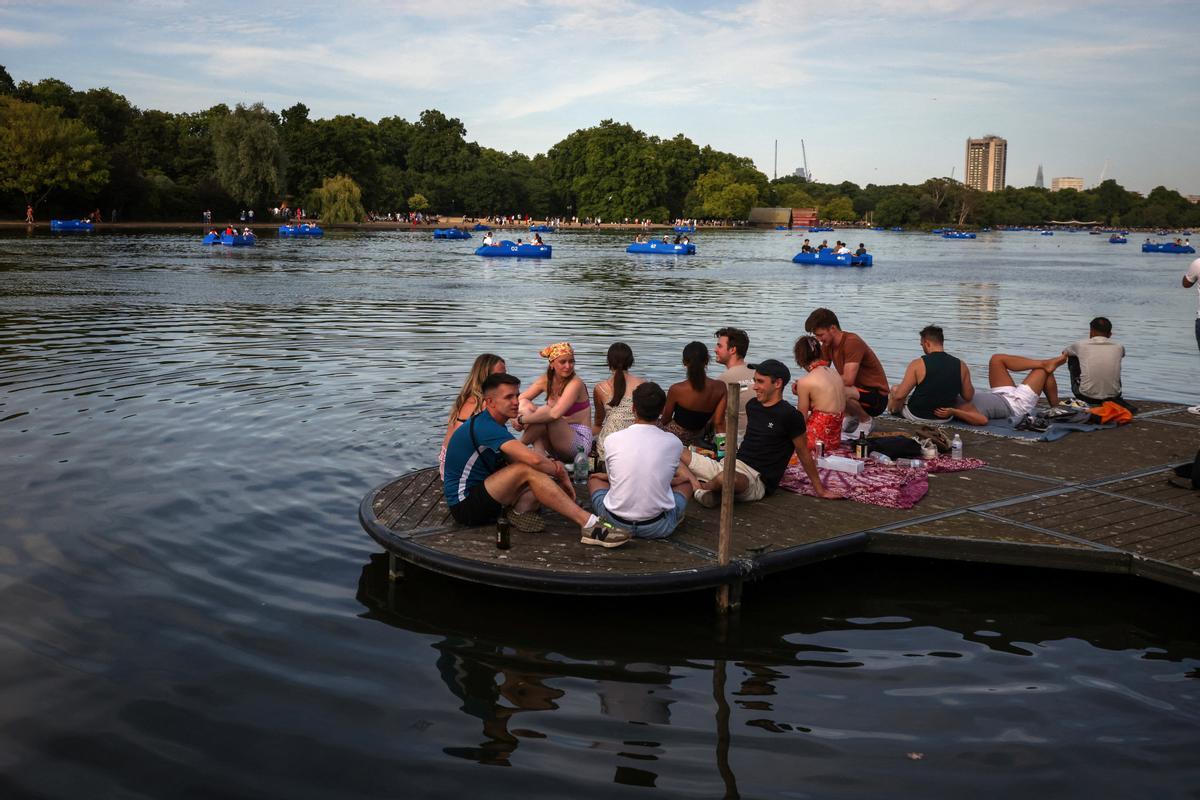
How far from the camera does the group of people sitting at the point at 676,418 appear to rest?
7352mm

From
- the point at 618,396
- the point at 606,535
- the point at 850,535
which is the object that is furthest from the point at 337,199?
the point at 850,535

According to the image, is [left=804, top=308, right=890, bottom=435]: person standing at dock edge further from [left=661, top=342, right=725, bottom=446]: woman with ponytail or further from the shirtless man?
[left=661, top=342, right=725, bottom=446]: woman with ponytail

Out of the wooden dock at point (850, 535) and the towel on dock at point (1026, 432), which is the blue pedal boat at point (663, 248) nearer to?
the towel on dock at point (1026, 432)

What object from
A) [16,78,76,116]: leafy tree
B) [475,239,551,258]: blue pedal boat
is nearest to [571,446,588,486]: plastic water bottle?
[475,239,551,258]: blue pedal boat

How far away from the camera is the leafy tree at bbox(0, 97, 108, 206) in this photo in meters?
78.8

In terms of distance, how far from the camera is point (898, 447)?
988cm

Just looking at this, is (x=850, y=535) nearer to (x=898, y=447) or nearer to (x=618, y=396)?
(x=898, y=447)

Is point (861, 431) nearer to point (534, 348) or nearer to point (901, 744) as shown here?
point (901, 744)

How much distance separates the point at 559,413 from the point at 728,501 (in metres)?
2.65

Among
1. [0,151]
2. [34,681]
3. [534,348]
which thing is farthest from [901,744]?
[0,151]

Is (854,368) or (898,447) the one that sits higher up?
(854,368)

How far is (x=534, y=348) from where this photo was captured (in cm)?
2127

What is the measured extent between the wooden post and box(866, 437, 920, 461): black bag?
125 inches

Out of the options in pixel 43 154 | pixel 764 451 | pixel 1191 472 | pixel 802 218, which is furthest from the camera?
pixel 802 218
